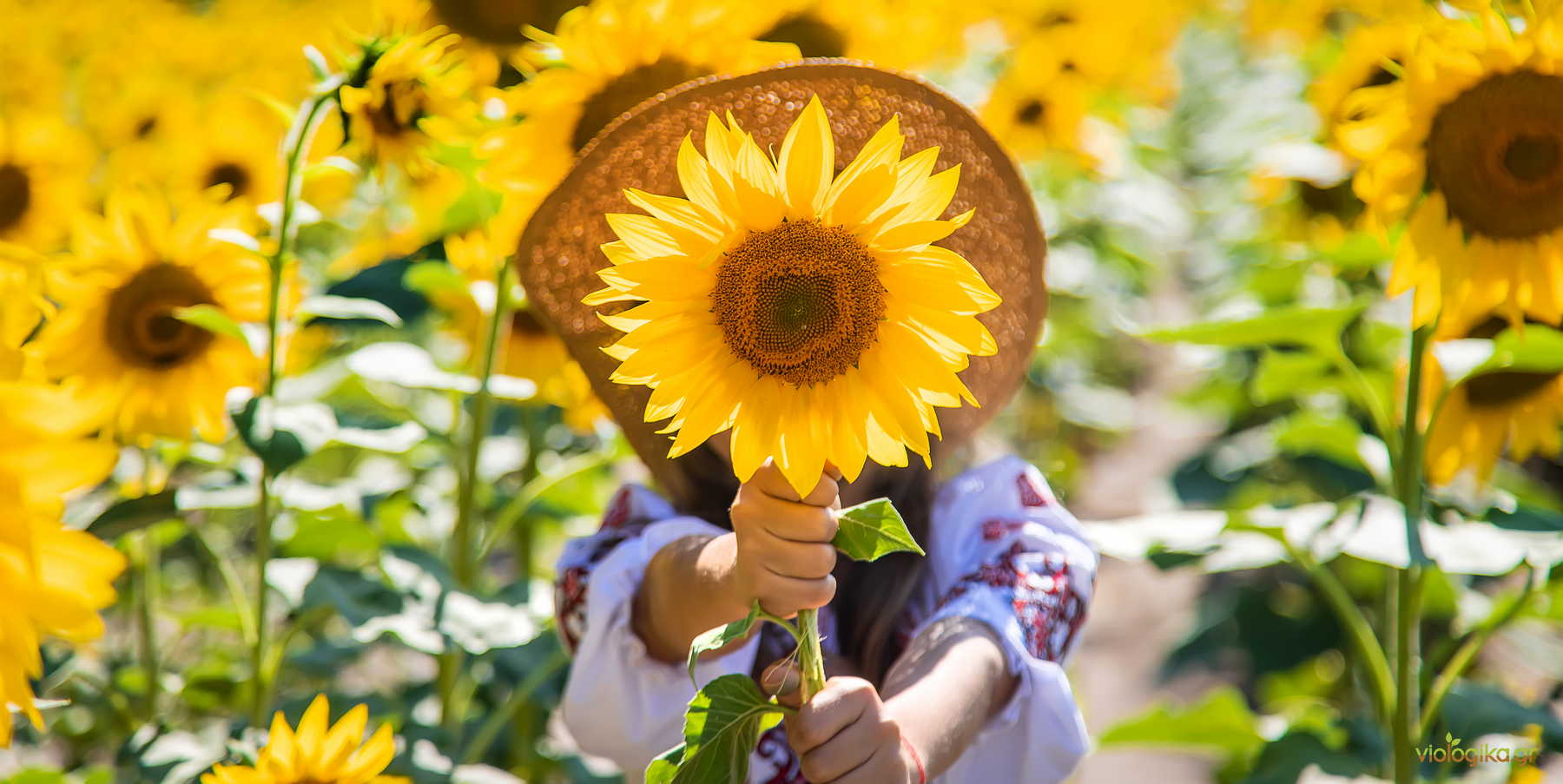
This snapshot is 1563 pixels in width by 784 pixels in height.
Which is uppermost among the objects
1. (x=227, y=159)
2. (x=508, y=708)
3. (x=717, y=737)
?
(x=717, y=737)

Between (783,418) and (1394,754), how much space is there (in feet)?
3.25

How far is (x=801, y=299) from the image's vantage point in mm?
608

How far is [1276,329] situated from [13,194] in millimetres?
1630

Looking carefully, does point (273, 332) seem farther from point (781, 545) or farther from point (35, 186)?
point (35, 186)

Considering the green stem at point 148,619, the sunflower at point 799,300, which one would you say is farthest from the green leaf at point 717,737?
the green stem at point 148,619

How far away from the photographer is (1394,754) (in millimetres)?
1271

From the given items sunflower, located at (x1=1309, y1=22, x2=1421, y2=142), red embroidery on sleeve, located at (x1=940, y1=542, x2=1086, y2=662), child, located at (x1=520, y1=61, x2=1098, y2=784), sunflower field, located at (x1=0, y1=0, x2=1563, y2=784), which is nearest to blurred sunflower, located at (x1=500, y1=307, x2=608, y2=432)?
sunflower field, located at (x1=0, y1=0, x2=1563, y2=784)

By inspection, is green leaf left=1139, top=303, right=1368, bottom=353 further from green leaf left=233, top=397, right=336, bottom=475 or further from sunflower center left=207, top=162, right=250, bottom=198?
sunflower center left=207, top=162, right=250, bottom=198

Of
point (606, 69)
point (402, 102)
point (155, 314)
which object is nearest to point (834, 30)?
point (606, 69)

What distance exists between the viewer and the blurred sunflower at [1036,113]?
2820mm

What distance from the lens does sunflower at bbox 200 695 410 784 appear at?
86cm

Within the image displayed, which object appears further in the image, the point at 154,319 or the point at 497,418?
the point at 497,418

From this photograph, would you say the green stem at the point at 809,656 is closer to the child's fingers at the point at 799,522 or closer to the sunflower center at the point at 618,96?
the child's fingers at the point at 799,522

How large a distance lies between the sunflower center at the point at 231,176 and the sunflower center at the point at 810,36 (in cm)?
111
